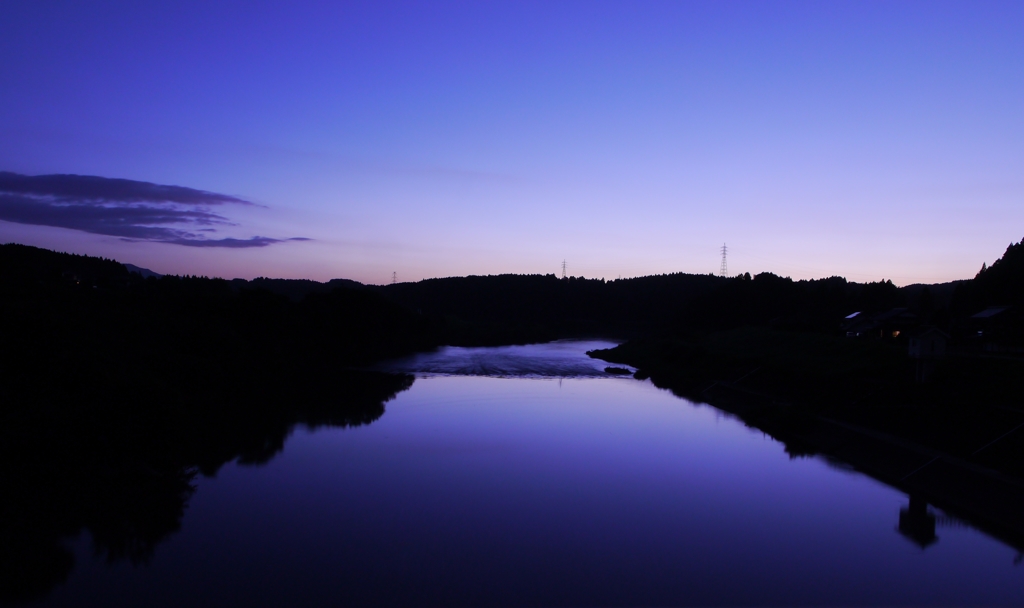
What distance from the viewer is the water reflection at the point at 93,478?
8219 millimetres

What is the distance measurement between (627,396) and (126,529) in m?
17.6

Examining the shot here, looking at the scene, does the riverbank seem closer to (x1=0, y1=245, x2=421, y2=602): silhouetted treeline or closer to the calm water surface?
the calm water surface

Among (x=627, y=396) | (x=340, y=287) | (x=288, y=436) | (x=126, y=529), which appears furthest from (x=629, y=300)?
(x=126, y=529)

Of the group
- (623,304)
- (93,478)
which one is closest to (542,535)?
(93,478)

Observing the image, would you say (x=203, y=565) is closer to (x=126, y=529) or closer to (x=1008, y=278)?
(x=126, y=529)

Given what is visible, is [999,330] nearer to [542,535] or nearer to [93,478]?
[542,535]

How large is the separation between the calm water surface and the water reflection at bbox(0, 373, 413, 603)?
0.32m

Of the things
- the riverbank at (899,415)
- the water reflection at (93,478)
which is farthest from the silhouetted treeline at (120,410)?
the riverbank at (899,415)

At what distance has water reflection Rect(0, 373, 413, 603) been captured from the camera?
8219 mm

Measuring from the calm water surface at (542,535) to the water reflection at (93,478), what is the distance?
32cm

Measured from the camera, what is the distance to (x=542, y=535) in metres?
9.01

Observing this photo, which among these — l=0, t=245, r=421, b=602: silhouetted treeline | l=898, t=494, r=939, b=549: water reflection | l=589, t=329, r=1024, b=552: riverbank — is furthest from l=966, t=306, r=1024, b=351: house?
l=0, t=245, r=421, b=602: silhouetted treeline

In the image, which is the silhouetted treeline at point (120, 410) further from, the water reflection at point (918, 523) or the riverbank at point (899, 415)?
the riverbank at point (899, 415)

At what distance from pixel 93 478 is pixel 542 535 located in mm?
7144
